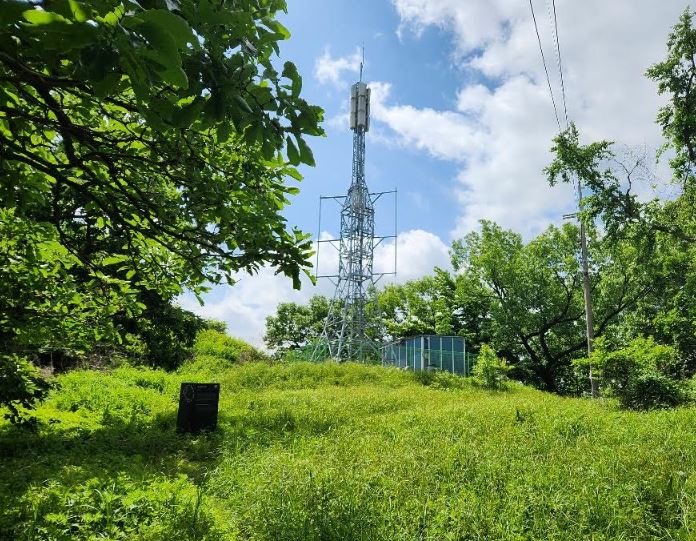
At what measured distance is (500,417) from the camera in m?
9.38

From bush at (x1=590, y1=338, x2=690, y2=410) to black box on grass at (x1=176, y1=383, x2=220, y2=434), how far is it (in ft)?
32.6

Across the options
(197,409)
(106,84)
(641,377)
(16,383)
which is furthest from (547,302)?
(106,84)

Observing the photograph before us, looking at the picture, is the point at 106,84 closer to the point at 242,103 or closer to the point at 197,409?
the point at 242,103

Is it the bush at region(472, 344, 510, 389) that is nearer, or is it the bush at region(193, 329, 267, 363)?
the bush at region(472, 344, 510, 389)

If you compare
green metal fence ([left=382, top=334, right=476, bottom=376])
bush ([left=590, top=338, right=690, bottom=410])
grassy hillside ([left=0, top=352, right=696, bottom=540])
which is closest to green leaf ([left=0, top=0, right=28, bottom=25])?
grassy hillside ([left=0, top=352, right=696, bottom=540])

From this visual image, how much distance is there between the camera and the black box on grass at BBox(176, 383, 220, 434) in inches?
365

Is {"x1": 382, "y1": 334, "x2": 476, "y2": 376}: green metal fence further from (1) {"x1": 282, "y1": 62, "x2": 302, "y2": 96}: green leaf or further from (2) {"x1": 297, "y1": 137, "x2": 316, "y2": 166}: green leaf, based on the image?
(1) {"x1": 282, "y1": 62, "x2": 302, "y2": 96}: green leaf

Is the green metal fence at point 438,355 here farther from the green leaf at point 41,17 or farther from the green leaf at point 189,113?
the green leaf at point 41,17

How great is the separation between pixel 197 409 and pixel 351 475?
15.8ft

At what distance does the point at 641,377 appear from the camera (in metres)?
11.9

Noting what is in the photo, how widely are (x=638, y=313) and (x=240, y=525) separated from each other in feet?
79.8

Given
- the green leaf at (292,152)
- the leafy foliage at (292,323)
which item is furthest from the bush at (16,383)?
the leafy foliage at (292,323)

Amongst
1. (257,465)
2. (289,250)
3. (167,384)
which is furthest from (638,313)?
(289,250)

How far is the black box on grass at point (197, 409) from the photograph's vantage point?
927 cm
